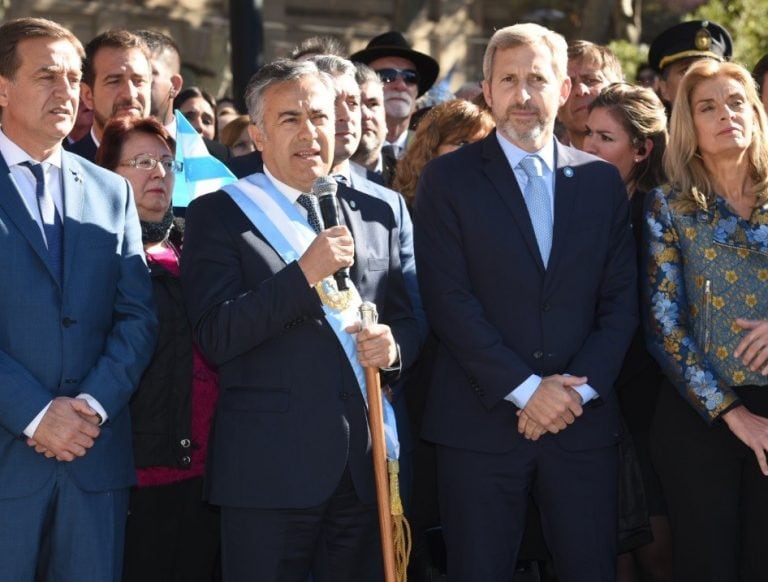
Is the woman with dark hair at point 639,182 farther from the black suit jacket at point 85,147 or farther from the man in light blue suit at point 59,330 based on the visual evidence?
the black suit jacket at point 85,147

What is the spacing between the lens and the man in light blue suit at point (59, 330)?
→ 4648 mm

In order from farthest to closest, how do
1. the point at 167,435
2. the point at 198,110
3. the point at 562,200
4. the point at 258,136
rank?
the point at 198,110
the point at 167,435
the point at 562,200
the point at 258,136

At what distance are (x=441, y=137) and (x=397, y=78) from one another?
1.58 m

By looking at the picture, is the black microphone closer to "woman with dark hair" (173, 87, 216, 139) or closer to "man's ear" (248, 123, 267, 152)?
"man's ear" (248, 123, 267, 152)

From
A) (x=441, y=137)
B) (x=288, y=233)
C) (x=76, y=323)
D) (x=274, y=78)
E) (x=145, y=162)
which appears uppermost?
(x=441, y=137)

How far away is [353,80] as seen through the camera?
6.23m

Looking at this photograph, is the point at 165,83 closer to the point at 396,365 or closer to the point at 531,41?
the point at 531,41

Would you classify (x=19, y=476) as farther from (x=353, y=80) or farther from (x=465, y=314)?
(x=353, y=80)

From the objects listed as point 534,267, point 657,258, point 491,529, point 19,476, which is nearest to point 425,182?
point 534,267

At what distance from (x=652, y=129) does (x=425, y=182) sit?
4.97 feet

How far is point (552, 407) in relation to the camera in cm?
497

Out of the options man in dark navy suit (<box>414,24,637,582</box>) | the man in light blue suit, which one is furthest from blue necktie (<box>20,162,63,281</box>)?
man in dark navy suit (<box>414,24,637,582</box>)

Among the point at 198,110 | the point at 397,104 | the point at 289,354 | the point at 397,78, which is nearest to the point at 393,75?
the point at 397,78

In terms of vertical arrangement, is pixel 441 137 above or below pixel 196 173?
above
